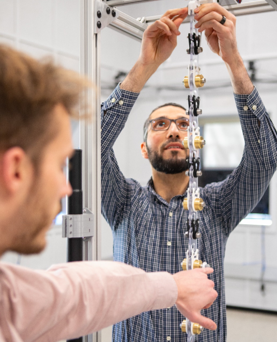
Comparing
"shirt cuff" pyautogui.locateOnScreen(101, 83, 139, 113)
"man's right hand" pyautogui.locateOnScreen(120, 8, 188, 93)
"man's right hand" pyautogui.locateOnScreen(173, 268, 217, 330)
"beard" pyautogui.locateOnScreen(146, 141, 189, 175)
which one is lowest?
"man's right hand" pyautogui.locateOnScreen(173, 268, 217, 330)

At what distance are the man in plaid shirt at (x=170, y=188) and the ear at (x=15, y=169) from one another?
87 cm

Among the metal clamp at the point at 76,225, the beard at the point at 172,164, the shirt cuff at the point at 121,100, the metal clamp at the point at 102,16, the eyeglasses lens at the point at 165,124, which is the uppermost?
the metal clamp at the point at 102,16

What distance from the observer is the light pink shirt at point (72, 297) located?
2.29ft

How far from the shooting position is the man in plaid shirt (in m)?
1.35

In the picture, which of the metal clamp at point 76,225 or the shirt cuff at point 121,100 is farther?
the shirt cuff at point 121,100

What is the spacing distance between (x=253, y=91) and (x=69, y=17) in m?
3.31

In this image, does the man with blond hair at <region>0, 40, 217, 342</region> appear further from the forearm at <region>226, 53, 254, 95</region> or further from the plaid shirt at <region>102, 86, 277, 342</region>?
the forearm at <region>226, 53, 254, 95</region>

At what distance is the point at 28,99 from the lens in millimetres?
539

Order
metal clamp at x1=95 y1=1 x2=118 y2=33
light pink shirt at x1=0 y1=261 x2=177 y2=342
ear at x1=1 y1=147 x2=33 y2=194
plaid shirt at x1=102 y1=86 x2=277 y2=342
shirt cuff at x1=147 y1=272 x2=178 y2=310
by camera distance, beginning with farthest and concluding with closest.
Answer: plaid shirt at x1=102 y1=86 x2=277 y2=342 → metal clamp at x1=95 y1=1 x2=118 y2=33 → shirt cuff at x1=147 y1=272 x2=178 y2=310 → light pink shirt at x1=0 y1=261 x2=177 y2=342 → ear at x1=1 y1=147 x2=33 y2=194

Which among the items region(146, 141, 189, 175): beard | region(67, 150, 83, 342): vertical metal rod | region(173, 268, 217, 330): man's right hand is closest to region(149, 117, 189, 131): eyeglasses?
region(146, 141, 189, 175): beard

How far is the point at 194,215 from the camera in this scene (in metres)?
1.20

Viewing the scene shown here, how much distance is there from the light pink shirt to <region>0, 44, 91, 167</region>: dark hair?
0.95 feet

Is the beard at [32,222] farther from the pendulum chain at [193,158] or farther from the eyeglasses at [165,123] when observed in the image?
the eyeglasses at [165,123]

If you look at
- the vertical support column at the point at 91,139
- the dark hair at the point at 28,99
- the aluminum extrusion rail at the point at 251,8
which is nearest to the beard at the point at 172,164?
the vertical support column at the point at 91,139
